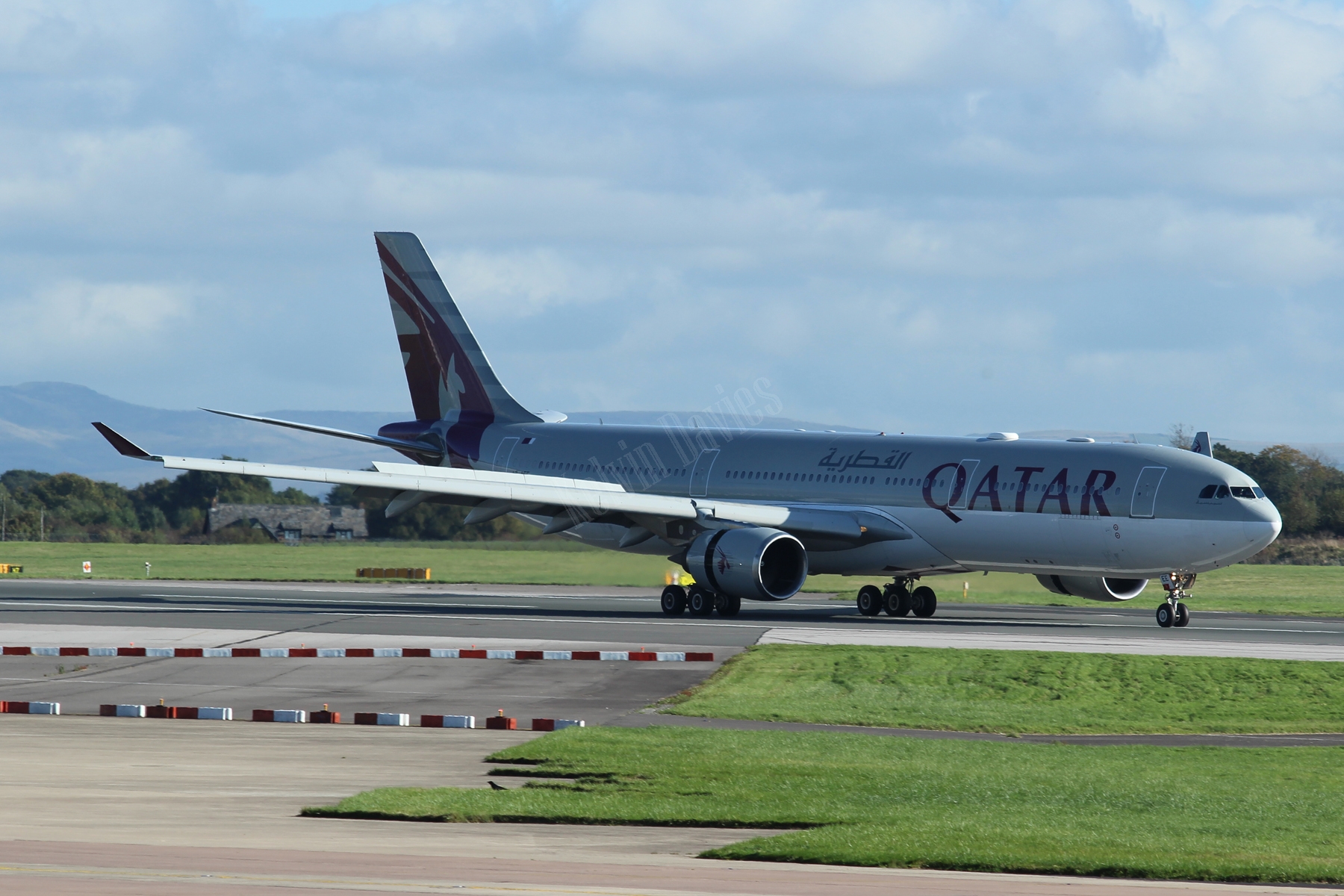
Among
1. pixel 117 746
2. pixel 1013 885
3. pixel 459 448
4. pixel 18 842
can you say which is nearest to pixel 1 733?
pixel 117 746

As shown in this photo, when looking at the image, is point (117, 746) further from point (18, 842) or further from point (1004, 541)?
point (1004, 541)

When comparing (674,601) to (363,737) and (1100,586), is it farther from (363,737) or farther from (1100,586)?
(363,737)

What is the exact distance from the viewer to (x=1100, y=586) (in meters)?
41.8

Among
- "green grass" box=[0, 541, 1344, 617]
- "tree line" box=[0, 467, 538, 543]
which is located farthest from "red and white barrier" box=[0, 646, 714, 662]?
"tree line" box=[0, 467, 538, 543]

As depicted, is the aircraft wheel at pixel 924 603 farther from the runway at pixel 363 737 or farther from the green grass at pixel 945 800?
the green grass at pixel 945 800

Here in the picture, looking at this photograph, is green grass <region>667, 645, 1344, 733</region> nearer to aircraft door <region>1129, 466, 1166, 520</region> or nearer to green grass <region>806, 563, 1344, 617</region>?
aircraft door <region>1129, 466, 1166, 520</region>

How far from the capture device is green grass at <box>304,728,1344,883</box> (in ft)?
43.2

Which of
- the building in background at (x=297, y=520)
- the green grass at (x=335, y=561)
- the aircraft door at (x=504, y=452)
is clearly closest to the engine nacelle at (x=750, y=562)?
the green grass at (x=335, y=561)

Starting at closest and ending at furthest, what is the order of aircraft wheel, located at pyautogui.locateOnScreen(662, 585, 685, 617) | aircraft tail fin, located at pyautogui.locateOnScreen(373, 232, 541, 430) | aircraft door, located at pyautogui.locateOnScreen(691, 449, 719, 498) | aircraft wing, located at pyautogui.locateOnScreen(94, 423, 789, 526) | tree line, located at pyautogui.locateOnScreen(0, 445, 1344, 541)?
aircraft wing, located at pyautogui.locateOnScreen(94, 423, 789, 526) → aircraft wheel, located at pyautogui.locateOnScreen(662, 585, 685, 617) → aircraft door, located at pyautogui.locateOnScreen(691, 449, 719, 498) → aircraft tail fin, located at pyautogui.locateOnScreen(373, 232, 541, 430) → tree line, located at pyautogui.locateOnScreen(0, 445, 1344, 541)

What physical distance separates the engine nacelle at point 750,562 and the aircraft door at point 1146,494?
7937mm

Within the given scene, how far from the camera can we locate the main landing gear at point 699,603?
41.4 meters

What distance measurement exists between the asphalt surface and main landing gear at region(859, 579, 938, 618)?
1.76 ft

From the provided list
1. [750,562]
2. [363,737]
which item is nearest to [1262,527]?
[750,562]

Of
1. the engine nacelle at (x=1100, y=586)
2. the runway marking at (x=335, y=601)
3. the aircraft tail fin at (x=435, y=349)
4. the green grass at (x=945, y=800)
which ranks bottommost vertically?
the green grass at (x=945, y=800)
